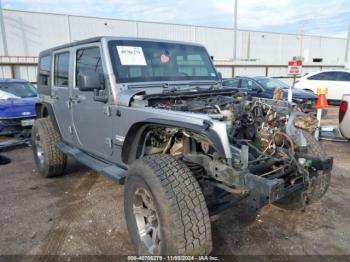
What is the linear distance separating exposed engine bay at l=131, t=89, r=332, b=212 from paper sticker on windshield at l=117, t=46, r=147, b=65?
635mm

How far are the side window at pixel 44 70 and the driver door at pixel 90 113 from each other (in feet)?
4.04

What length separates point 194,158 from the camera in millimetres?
2777

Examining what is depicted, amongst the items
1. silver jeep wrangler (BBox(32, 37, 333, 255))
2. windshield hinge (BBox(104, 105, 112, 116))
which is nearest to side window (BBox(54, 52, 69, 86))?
silver jeep wrangler (BBox(32, 37, 333, 255))

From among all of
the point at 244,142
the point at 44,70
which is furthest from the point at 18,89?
the point at 244,142

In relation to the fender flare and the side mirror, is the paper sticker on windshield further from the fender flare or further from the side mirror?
the fender flare

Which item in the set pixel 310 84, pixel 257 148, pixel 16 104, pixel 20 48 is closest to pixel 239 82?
pixel 310 84

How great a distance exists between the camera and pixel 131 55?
11.7 feet

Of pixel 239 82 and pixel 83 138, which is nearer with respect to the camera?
pixel 83 138

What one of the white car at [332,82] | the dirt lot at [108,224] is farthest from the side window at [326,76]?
the dirt lot at [108,224]

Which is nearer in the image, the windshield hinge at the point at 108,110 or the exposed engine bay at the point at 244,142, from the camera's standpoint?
the exposed engine bay at the point at 244,142

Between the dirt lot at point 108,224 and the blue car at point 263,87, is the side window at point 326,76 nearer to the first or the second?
the blue car at point 263,87

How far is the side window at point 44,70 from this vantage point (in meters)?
5.09

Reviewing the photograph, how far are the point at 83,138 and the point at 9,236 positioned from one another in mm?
1417

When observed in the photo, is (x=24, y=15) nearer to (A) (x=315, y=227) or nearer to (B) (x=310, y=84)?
(B) (x=310, y=84)
